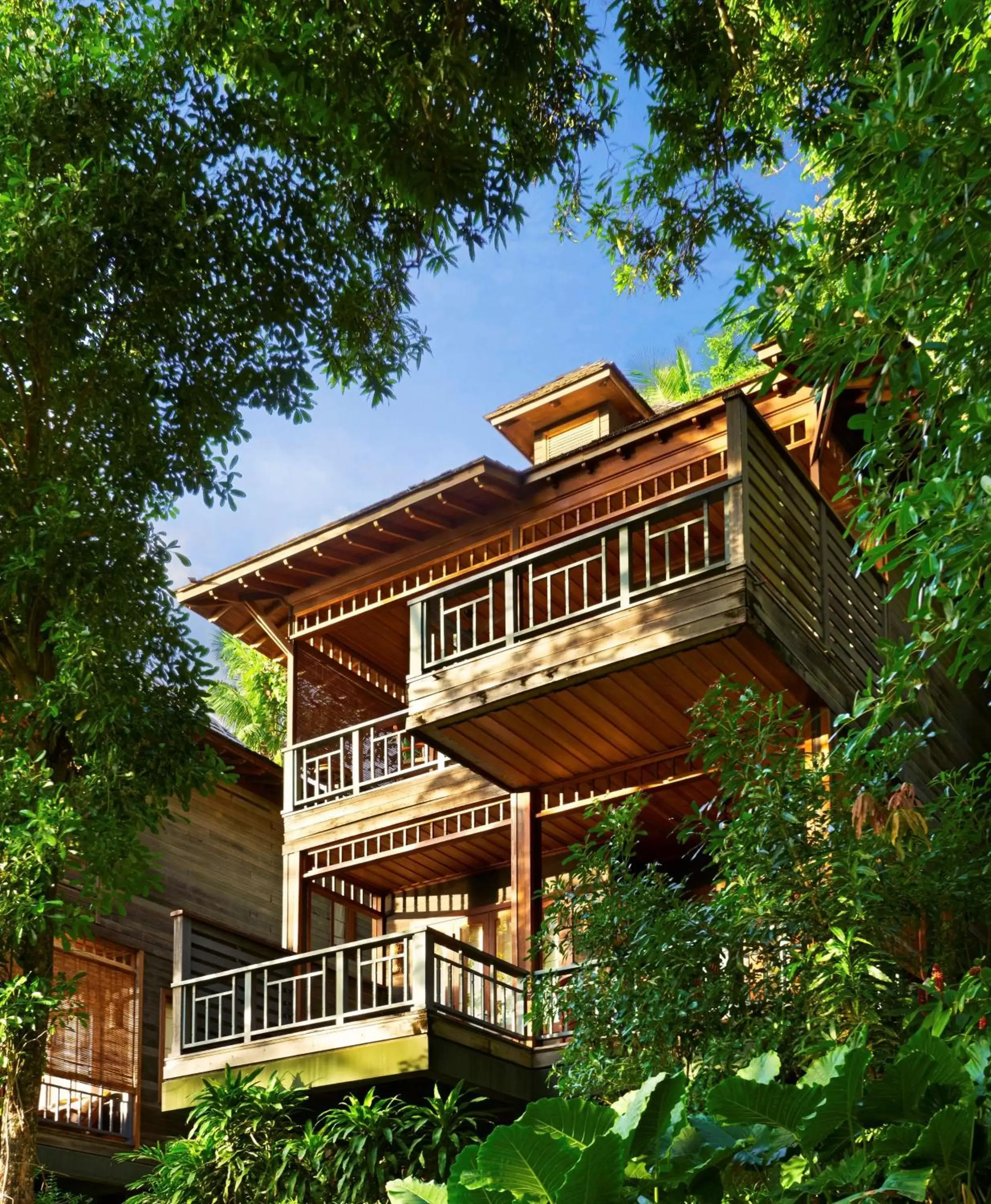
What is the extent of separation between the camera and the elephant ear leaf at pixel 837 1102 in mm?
4242

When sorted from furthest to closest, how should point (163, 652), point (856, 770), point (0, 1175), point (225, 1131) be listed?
point (225, 1131), point (163, 652), point (0, 1175), point (856, 770)

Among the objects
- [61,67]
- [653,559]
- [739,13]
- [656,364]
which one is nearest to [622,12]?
[739,13]

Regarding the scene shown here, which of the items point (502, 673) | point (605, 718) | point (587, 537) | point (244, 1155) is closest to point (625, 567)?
point (587, 537)

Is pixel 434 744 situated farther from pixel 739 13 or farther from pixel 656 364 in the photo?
pixel 656 364

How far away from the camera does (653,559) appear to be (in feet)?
45.4

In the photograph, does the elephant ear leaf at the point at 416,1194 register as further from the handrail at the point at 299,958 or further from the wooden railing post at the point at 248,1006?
the wooden railing post at the point at 248,1006

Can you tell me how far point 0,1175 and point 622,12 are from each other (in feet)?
29.4

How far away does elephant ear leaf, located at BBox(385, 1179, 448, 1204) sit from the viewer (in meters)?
4.50

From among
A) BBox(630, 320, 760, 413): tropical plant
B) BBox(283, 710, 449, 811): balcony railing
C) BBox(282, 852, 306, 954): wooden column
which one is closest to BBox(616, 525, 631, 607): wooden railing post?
BBox(283, 710, 449, 811): balcony railing

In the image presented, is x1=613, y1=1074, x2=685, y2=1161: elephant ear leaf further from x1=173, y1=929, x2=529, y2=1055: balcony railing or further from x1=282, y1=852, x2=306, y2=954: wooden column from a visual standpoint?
x1=282, y1=852, x2=306, y2=954: wooden column

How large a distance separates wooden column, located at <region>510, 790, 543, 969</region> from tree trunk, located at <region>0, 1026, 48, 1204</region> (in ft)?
15.1

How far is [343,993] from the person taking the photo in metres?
12.1

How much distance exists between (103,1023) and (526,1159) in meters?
13.9

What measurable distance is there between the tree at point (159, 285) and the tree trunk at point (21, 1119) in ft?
0.05
